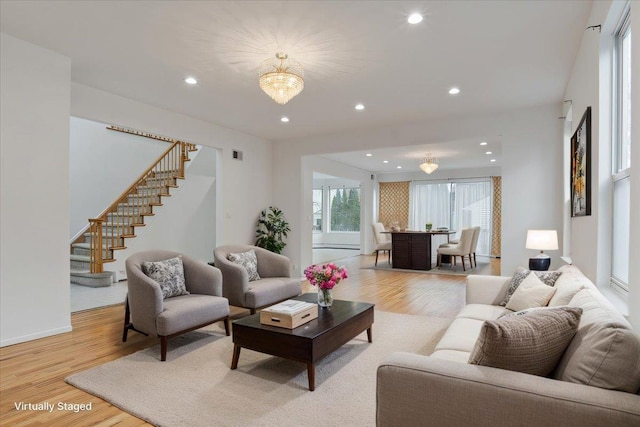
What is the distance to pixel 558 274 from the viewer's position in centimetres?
286

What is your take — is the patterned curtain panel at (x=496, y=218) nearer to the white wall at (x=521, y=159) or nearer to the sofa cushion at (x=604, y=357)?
the white wall at (x=521, y=159)

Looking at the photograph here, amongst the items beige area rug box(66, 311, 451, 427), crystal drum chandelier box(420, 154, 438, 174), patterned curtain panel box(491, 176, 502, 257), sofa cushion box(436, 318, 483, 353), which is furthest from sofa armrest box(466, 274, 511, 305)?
patterned curtain panel box(491, 176, 502, 257)

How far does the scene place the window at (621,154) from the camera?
226 centimetres

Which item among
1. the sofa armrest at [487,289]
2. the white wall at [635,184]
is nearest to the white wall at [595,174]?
the sofa armrest at [487,289]

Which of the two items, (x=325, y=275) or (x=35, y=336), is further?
(x=35, y=336)

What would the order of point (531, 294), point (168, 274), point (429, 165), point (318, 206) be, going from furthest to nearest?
point (318, 206) < point (429, 165) < point (168, 274) < point (531, 294)

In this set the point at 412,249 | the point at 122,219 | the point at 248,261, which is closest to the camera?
the point at 248,261

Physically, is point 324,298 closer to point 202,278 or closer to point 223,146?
point 202,278

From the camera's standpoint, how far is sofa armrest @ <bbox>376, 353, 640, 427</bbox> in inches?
45.3

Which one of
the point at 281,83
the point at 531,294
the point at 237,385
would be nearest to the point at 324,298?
the point at 237,385

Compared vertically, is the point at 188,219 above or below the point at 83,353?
above

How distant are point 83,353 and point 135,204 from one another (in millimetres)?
5110

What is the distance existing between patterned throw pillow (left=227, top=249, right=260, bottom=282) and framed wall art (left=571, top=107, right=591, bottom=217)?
3418 millimetres

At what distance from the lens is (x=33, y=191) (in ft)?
11.3
